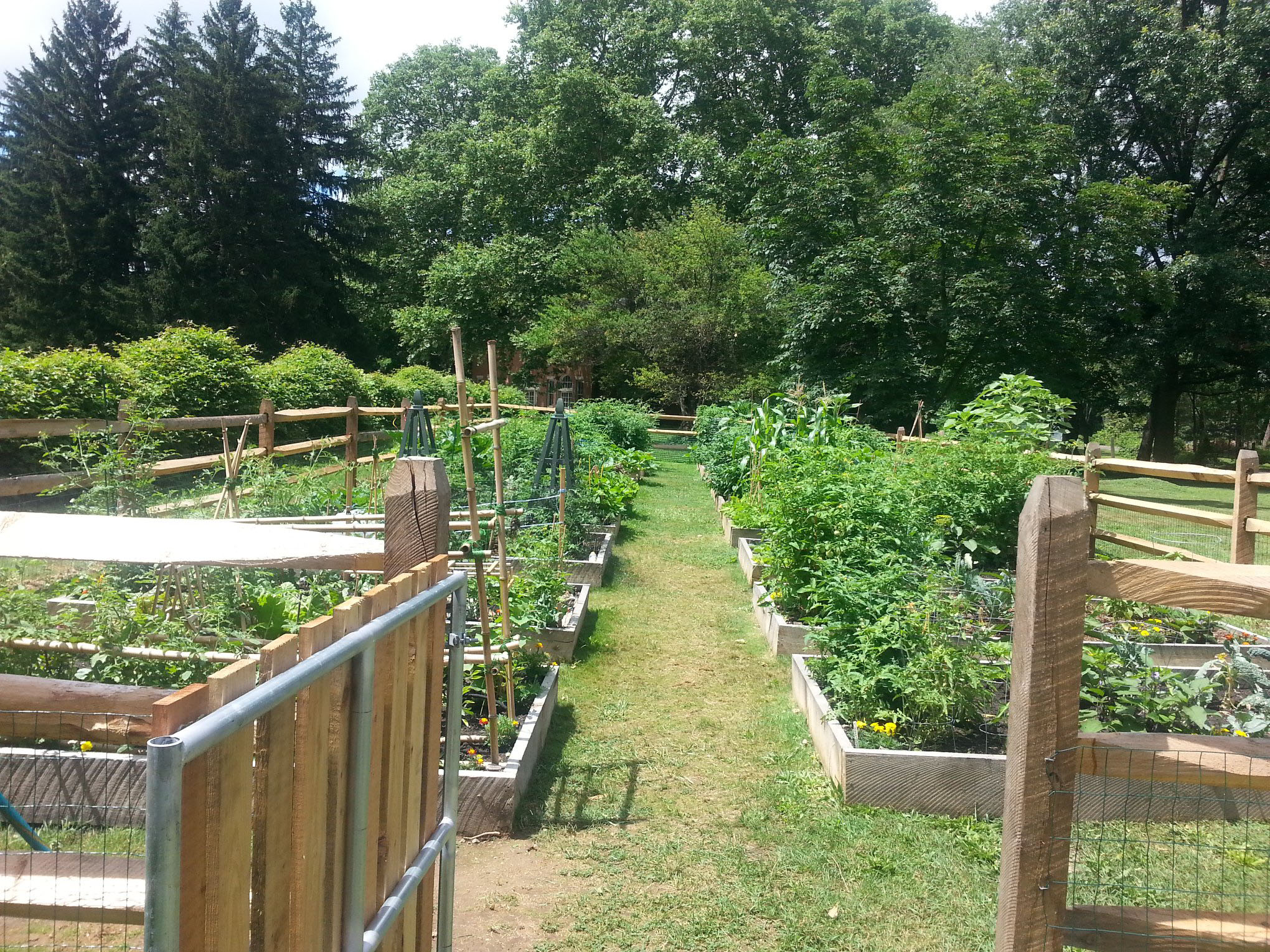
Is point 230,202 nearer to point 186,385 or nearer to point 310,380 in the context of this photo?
point 310,380

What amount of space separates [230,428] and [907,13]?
104 ft

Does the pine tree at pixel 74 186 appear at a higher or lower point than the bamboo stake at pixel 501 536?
higher

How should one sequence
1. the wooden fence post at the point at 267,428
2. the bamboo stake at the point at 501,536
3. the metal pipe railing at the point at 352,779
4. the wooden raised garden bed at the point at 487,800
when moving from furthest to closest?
the wooden fence post at the point at 267,428 → the bamboo stake at the point at 501,536 → the wooden raised garden bed at the point at 487,800 → the metal pipe railing at the point at 352,779

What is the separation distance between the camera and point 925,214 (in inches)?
841

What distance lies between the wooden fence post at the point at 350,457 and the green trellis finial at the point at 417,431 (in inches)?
20.4

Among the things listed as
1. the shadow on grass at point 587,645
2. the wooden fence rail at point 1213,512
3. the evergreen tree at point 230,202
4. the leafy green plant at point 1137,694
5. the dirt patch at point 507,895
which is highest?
the evergreen tree at point 230,202

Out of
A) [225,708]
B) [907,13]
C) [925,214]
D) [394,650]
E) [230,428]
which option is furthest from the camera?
[907,13]

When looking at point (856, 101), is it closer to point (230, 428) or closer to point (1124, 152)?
point (1124, 152)

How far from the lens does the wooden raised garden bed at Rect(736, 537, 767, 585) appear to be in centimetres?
869

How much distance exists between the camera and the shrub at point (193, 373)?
14.3 m

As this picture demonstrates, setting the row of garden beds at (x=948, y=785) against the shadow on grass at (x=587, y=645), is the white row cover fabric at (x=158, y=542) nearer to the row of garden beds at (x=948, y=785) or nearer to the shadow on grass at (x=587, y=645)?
the row of garden beds at (x=948, y=785)

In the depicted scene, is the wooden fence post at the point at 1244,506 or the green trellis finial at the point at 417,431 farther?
the green trellis finial at the point at 417,431

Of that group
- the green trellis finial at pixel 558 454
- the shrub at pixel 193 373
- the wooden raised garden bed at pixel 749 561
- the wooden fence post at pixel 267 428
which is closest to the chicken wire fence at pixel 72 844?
the wooden fence post at pixel 267 428

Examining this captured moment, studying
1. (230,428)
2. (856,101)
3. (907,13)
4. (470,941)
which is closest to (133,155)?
(230,428)
